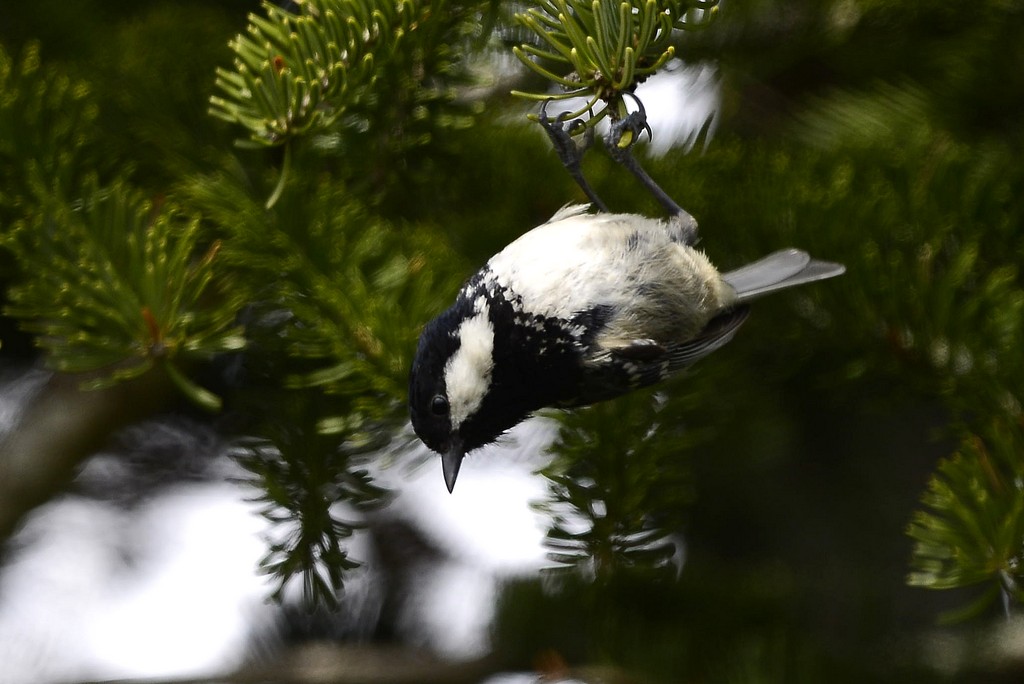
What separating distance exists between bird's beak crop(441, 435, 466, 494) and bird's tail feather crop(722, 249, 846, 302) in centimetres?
52

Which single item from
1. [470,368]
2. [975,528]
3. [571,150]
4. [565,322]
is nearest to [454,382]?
[470,368]

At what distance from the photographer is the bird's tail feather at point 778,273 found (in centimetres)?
140

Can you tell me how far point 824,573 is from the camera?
215 cm

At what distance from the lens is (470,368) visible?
4.55ft

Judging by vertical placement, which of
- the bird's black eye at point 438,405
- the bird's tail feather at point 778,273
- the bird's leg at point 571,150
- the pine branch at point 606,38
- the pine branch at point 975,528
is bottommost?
the pine branch at point 975,528

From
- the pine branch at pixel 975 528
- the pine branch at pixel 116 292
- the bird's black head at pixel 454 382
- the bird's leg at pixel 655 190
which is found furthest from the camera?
the bird's leg at pixel 655 190

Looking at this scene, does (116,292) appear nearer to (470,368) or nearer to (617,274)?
(470,368)

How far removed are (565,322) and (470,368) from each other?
0.56 ft

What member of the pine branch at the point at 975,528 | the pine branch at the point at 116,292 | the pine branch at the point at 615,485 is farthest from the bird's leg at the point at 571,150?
the pine branch at the point at 975,528

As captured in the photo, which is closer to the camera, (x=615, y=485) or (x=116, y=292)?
(x=116, y=292)

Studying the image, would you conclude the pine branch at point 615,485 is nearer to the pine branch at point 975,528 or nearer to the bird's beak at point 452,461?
the bird's beak at point 452,461

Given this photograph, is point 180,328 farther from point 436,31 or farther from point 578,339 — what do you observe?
point 578,339

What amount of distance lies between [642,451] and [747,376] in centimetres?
33

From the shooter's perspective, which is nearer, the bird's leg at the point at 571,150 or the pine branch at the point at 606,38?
the pine branch at the point at 606,38
